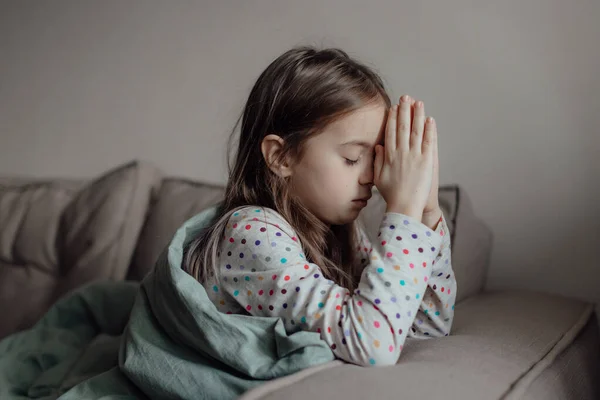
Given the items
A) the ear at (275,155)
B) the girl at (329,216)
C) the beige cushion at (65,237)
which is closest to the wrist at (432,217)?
the girl at (329,216)

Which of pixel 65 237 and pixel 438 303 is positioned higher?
pixel 438 303

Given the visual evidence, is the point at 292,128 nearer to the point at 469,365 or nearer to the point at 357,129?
the point at 357,129

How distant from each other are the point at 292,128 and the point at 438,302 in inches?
13.6

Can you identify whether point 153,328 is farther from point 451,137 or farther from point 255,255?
point 451,137

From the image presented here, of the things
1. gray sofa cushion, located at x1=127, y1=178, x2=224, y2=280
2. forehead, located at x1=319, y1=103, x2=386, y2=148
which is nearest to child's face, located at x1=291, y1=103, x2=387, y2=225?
forehead, located at x1=319, y1=103, x2=386, y2=148

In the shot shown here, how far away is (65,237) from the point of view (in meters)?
1.44

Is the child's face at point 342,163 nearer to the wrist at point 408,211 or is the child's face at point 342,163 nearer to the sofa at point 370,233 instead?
the wrist at point 408,211

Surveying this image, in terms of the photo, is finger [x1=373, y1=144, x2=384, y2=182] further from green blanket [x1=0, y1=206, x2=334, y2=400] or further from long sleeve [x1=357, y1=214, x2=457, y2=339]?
green blanket [x1=0, y1=206, x2=334, y2=400]

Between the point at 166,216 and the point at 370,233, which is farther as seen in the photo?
the point at 166,216

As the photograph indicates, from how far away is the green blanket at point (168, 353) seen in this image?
0.78 metres

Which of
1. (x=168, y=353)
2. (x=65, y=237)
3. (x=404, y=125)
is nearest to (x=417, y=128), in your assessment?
(x=404, y=125)

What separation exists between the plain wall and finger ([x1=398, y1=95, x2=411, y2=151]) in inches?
19.9

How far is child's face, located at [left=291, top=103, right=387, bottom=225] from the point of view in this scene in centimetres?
92

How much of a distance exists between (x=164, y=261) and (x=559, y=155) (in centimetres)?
84
